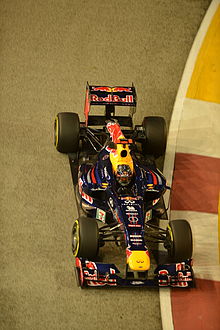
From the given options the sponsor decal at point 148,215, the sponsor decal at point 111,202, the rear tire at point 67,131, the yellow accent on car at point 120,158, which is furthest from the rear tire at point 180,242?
the rear tire at point 67,131

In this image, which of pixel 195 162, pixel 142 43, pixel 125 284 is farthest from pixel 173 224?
pixel 142 43

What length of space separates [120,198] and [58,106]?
1678mm

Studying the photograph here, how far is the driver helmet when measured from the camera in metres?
4.73

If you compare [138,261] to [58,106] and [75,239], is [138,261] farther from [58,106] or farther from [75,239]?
[58,106]

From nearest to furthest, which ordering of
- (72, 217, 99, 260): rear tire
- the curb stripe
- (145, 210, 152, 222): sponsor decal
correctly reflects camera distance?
→ (72, 217, 99, 260): rear tire, (145, 210, 152, 222): sponsor decal, the curb stripe

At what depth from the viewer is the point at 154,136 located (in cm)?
542

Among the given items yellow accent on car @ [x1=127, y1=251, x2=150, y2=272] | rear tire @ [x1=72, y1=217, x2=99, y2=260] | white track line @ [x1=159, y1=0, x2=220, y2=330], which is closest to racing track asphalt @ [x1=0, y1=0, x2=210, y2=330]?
white track line @ [x1=159, y1=0, x2=220, y2=330]

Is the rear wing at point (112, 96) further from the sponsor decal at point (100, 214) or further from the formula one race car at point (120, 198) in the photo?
the sponsor decal at point (100, 214)

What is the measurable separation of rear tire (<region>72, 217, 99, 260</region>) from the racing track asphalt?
268 millimetres

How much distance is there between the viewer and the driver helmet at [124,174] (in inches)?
186

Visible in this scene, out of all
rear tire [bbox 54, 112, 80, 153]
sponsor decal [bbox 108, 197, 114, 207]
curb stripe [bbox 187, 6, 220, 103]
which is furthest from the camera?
curb stripe [bbox 187, 6, 220, 103]

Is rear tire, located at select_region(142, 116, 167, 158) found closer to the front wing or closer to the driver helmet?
the driver helmet

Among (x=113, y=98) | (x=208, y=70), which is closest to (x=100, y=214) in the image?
(x=113, y=98)

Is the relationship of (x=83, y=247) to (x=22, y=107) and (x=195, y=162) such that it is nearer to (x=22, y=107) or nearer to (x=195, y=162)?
(x=195, y=162)
